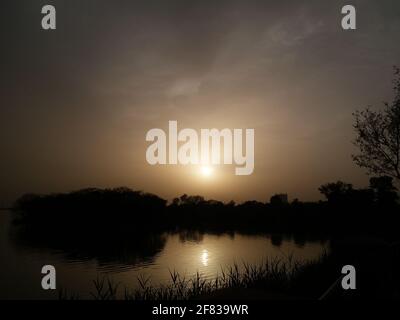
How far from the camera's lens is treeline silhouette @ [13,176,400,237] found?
77688mm

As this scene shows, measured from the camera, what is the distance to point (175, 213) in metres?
104

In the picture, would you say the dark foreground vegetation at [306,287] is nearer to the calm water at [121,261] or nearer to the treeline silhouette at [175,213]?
the calm water at [121,261]

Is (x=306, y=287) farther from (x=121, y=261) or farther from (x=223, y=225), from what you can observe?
(x=223, y=225)

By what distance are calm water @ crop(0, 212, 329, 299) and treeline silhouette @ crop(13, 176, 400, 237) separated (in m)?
21.9

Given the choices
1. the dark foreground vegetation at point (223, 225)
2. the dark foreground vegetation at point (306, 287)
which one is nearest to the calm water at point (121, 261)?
the dark foreground vegetation at point (223, 225)

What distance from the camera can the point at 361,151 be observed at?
21.1 m

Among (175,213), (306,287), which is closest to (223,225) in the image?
(175,213)

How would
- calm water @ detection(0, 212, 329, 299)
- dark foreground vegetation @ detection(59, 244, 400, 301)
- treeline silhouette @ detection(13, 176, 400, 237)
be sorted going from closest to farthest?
dark foreground vegetation @ detection(59, 244, 400, 301), calm water @ detection(0, 212, 329, 299), treeline silhouette @ detection(13, 176, 400, 237)

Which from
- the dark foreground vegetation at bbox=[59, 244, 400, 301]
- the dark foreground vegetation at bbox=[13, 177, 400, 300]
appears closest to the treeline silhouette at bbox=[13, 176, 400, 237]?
the dark foreground vegetation at bbox=[13, 177, 400, 300]

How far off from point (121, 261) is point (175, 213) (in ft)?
206

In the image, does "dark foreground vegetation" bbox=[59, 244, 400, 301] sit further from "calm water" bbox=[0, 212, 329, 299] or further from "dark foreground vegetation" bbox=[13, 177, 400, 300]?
"calm water" bbox=[0, 212, 329, 299]

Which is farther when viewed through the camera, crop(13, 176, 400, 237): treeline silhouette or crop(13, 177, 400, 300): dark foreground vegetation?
crop(13, 176, 400, 237): treeline silhouette
